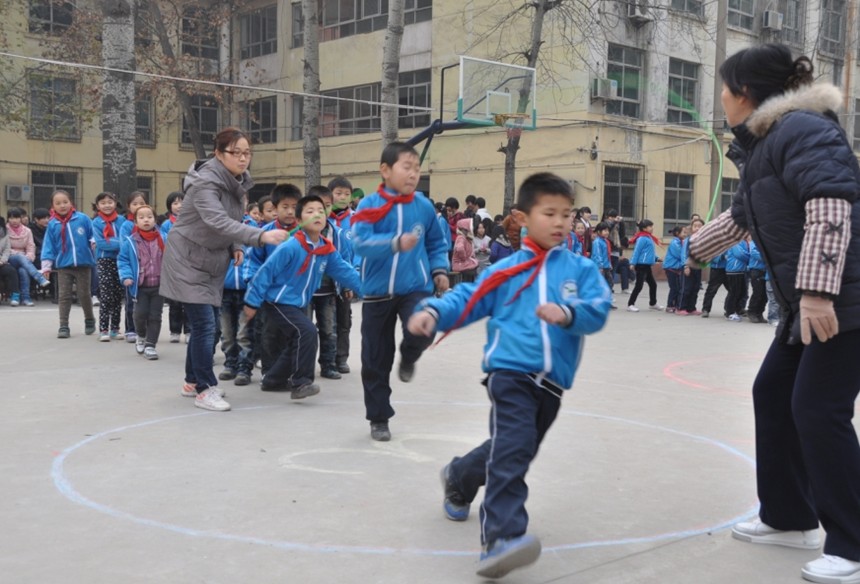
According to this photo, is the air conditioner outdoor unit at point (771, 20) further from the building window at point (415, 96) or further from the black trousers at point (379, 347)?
the black trousers at point (379, 347)

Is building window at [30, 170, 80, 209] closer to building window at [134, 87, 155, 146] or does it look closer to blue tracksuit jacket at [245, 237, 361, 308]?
building window at [134, 87, 155, 146]

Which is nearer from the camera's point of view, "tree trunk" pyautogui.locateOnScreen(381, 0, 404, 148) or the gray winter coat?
the gray winter coat

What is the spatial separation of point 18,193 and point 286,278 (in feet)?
85.0

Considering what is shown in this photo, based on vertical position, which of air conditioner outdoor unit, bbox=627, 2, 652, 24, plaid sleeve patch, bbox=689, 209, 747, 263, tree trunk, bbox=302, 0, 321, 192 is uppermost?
air conditioner outdoor unit, bbox=627, 2, 652, 24

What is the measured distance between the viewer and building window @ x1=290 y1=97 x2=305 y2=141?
34.1 meters

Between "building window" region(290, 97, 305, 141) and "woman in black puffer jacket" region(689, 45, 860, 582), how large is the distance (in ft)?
102

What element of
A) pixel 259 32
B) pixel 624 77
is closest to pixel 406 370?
pixel 624 77

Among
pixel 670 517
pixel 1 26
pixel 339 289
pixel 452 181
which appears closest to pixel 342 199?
pixel 339 289

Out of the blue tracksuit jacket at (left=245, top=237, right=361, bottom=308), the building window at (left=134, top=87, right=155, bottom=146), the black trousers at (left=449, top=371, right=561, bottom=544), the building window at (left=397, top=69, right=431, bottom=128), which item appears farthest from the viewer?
the building window at (left=134, top=87, right=155, bottom=146)

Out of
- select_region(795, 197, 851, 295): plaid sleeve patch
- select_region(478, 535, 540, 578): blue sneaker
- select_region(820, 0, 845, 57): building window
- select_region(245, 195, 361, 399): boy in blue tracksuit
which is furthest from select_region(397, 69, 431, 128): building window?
select_region(478, 535, 540, 578): blue sneaker

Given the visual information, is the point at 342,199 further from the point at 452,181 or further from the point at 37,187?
the point at 37,187

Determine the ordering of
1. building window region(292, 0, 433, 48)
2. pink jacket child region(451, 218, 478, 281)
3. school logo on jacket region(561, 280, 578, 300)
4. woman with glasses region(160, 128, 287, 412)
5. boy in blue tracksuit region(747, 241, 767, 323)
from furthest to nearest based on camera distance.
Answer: building window region(292, 0, 433, 48), pink jacket child region(451, 218, 478, 281), boy in blue tracksuit region(747, 241, 767, 323), woman with glasses region(160, 128, 287, 412), school logo on jacket region(561, 280, 578, 300)

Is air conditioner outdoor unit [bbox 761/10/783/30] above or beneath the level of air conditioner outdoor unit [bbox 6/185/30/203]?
above

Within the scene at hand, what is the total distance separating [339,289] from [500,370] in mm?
5185
